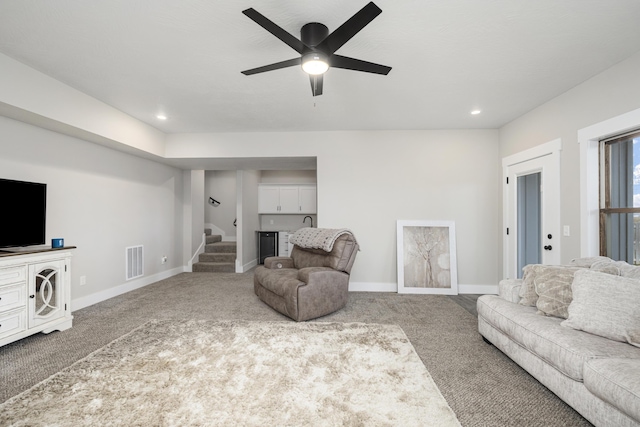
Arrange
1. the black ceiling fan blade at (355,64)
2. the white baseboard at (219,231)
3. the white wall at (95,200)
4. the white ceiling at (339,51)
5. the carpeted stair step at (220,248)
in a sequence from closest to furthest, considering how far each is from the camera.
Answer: the white ceiling at (339,51) → the black ceiling fan blade at (355,64) → the white wall at (95,200) → the carpeted stair step at (220,248) → the white baseboard at (219,231)

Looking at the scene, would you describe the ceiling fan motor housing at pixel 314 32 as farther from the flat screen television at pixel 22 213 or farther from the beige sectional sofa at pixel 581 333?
the flat screen television at pixel 22 213

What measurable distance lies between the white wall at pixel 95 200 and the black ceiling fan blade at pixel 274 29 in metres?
2.90

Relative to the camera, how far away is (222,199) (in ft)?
26.2

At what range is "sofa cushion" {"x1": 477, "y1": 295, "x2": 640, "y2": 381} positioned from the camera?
1.57m

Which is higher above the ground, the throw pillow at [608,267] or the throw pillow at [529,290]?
the throw pillow at [608,267]

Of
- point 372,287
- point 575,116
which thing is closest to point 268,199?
point 372,287

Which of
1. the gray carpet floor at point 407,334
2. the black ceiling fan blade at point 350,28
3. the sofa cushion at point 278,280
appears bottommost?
the gray carpet floor at point 407,334

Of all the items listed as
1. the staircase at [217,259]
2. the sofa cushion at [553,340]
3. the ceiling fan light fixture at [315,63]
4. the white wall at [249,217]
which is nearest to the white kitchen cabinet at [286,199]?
the white wall at [249,217]

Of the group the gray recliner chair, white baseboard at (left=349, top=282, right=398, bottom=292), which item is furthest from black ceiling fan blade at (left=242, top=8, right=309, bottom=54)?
A: white baseboard at (left=349, top=282, right=398, bottom=292)

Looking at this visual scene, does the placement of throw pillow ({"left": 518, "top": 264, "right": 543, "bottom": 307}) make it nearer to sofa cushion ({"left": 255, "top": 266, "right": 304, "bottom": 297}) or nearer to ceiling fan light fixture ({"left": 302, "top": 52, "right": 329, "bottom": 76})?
sofa cushion ({"left": 255, "top": 266, "right": 304, "bottom": 297})

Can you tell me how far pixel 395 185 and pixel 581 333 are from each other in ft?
9.92

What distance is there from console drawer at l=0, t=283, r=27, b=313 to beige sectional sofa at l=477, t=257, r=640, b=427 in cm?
408

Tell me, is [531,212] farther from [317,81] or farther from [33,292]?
[33,292]

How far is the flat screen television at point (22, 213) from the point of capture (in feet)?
8.46
